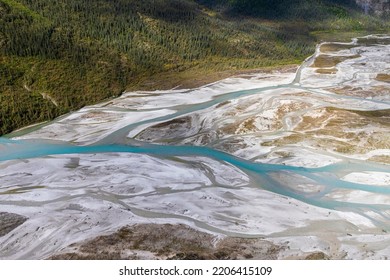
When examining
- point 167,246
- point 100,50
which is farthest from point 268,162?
point 100,50

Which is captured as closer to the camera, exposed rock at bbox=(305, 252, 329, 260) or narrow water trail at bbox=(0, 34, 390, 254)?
exposed rock at bbox=(305, 252, 329, 260)

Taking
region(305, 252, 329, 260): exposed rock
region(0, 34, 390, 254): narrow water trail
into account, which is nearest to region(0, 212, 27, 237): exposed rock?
region(0, 34, 390, 254): narrow water trail

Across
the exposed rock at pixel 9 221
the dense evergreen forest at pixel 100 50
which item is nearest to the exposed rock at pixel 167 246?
the exposed rock at pixel 9 221

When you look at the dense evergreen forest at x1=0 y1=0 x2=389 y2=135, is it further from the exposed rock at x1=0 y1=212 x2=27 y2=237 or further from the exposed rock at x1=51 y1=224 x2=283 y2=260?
the exposed rock at x1=51 y1=224 x2=283 y2=260

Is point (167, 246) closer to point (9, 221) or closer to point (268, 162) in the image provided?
point (9, 221)

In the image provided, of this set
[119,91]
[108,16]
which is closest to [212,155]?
[119,91]

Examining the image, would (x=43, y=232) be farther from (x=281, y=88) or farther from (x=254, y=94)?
(x=281, y=88)

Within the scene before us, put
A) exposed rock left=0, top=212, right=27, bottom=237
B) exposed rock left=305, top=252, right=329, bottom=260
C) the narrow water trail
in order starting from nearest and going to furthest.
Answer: exposed rock left=305, top=252, right=329, bottom=260 < exposed rock left=0, top=212, right=27, bottom=237 < the narrow water trail
